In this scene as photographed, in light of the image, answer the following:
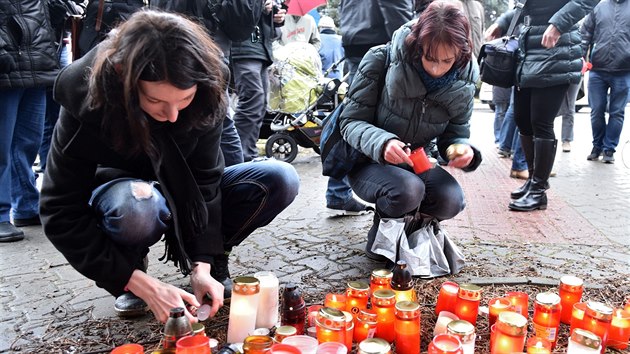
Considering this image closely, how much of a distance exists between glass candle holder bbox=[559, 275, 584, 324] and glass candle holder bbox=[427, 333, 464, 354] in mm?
784

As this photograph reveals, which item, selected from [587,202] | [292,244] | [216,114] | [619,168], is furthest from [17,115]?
[619,168]

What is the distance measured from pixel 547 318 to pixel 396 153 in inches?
39.5

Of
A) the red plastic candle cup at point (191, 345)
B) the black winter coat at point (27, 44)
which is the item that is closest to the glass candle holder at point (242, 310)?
the red plastic candle cup at point (191, 345)

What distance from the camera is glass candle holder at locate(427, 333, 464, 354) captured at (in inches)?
65.6

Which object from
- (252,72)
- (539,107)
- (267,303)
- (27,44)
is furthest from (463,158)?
(27,44)

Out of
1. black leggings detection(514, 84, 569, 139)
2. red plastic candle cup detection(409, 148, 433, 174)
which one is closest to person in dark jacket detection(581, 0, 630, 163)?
black leggings detection(514, 84, 569, 139)

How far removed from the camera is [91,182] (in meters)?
2.08

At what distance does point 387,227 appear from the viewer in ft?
9.55

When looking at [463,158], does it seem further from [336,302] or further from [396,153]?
[336,302]

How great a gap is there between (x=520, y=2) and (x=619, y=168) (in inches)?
136

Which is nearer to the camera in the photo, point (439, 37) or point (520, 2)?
point (439, 37)

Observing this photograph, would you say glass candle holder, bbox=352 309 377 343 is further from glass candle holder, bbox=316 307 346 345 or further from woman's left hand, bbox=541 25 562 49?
woman's left hand, bbox=541 25 562 49

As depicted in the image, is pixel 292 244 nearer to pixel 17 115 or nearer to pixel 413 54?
pixel 413 54

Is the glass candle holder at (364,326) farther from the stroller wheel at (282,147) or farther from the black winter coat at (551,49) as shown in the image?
the stroller wheel at (282,147)
